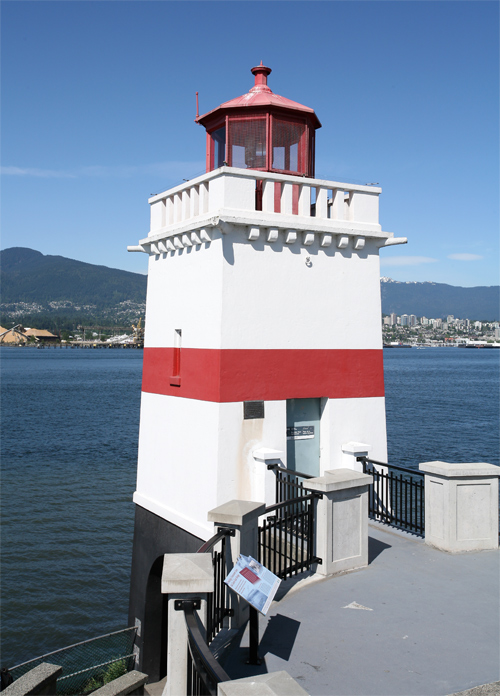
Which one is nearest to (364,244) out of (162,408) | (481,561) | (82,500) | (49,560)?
(162,408)

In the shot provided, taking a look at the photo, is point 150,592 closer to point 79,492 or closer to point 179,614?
point 179,614

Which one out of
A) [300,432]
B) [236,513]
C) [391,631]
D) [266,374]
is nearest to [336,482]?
[236,513]

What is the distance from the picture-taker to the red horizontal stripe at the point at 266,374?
905cm

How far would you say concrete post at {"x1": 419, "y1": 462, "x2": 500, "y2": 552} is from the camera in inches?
320

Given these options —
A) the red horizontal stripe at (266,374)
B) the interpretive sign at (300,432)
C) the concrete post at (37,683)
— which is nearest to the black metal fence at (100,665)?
the concrete post at (37,683)

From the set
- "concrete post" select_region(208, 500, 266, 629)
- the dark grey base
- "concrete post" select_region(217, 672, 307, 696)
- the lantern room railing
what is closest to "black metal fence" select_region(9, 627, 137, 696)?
the dark grey base

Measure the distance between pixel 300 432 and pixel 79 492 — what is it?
1822 cm

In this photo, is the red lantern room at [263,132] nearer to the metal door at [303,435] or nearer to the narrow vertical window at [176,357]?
the narrow vertical window at [176,357]

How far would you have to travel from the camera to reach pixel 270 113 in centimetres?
981

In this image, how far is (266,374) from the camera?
9438 millimetres

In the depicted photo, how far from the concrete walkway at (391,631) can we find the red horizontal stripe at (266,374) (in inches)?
118

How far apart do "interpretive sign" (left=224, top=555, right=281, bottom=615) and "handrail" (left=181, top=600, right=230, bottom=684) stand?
0.49m

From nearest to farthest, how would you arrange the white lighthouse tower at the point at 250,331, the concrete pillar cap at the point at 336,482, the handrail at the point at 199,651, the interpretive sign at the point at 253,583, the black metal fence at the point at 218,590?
1. the handrail at the point at 199,651
2. the interpretive sign at the point at 253,583
3. the black metal fence at the point at 218,590
4. the concrete pillar cap at the point at 336,482
5. the white lighthouse tower at the point at 250,331

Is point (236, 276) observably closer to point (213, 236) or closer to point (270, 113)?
point (213, 236)
